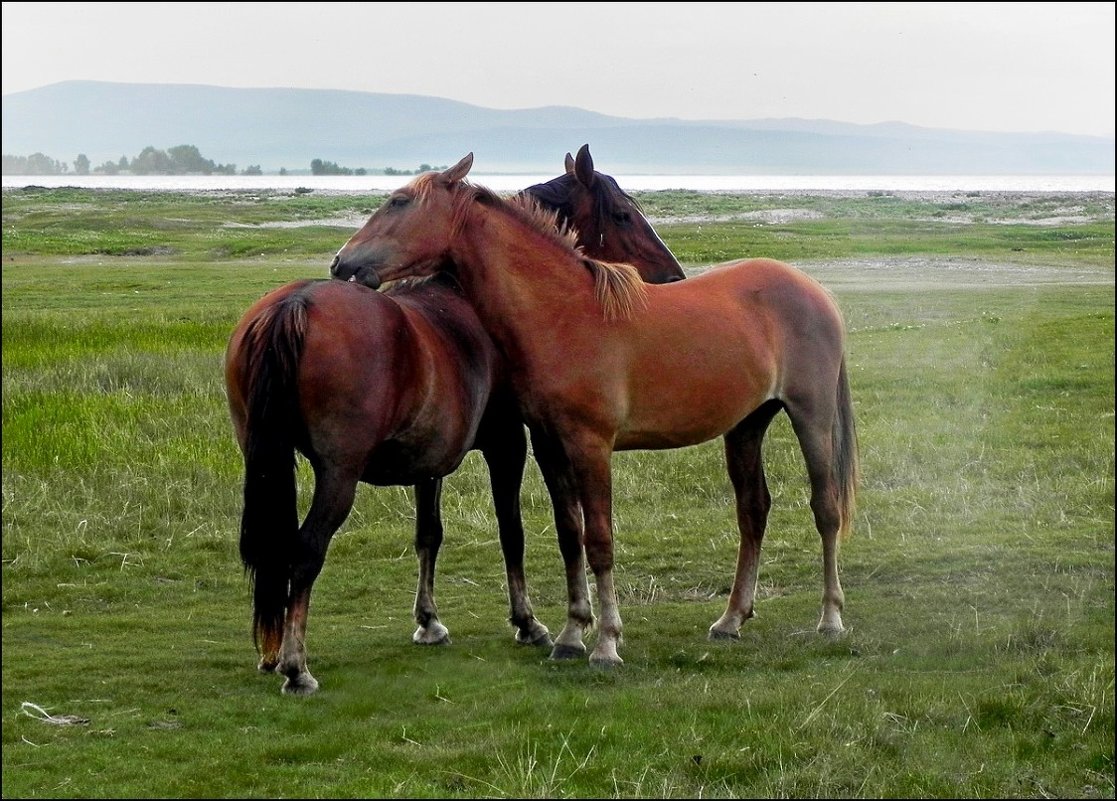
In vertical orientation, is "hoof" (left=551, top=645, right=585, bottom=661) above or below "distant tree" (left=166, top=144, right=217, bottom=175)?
below

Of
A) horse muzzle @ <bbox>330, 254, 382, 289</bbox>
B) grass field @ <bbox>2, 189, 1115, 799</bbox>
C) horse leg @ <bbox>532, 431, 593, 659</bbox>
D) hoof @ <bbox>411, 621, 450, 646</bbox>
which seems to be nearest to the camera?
grass field @ <bbox>2, 189, 1115, 799</bbox>

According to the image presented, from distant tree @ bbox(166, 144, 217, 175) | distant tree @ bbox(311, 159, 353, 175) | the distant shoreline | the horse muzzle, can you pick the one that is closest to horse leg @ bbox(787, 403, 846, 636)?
the horse muzzle

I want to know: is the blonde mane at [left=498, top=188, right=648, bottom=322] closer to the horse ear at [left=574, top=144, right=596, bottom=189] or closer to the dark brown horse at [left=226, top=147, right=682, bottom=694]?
the dark brown horse at [left=226, top=147, right=682, bottom=694]

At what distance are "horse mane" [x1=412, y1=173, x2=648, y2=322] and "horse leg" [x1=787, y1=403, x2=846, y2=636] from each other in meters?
1.23

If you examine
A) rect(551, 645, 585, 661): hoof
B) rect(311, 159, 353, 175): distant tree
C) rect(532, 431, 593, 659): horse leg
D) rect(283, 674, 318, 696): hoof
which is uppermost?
rect(311, 159, 353, 175): distant tree

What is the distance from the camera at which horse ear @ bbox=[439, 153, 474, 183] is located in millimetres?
6328

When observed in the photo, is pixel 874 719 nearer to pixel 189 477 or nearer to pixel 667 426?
pixel 667 426

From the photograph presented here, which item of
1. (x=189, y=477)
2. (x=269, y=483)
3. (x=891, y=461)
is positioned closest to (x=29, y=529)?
(x=189, y=477)

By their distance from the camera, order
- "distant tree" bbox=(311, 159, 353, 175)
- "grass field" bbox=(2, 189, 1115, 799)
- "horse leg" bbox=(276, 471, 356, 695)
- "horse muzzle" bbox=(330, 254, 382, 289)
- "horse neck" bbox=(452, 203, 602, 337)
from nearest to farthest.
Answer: "grass field" bbox=(2, 189, 1115, 799), "horse leg" bbox=(276, 471, 356, 695), "horse muzzle" bbox=(330, 254, 382, 289), "horse neck" bbox=(452, 203, 602, 337), "distant tree" bbox=(311, 159, 353, 175)

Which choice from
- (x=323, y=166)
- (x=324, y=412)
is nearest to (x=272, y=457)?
(x=324, y=412)

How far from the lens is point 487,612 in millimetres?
7723

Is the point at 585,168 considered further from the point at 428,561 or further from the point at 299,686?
the point at 299,686

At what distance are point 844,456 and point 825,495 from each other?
1.06ft

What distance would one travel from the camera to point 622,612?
756 cm
